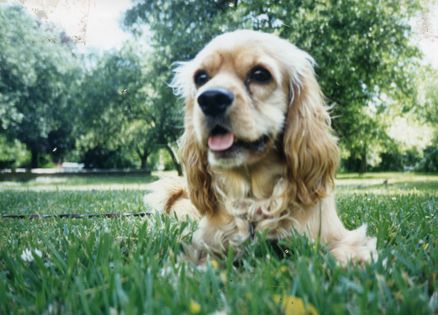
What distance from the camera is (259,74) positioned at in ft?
9.10

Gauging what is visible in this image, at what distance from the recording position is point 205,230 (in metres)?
2.79

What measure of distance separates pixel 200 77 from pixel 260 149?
0.69 metres

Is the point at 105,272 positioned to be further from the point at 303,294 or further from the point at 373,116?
the point at 373,116

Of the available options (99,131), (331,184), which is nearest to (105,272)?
(331,184)

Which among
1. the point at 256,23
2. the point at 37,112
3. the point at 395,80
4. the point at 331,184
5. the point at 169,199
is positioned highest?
the point at 256,23

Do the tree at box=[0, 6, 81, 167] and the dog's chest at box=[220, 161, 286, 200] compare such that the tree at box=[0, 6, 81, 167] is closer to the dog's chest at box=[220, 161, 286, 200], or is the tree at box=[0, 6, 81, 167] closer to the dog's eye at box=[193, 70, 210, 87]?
the dog's eye at box=[193, 70, 210, 87]

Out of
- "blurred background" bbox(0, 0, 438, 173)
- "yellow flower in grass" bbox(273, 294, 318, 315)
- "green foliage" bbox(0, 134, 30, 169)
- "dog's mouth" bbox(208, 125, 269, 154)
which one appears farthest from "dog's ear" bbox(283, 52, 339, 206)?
"green foliage" bbox(0, 134, 30, 169)

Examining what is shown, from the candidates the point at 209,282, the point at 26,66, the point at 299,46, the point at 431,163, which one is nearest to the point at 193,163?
the point at 209,282

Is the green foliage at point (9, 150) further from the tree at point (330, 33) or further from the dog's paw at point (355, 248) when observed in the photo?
the dog's paw at point (355, 248)

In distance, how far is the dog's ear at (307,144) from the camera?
273 centimetres

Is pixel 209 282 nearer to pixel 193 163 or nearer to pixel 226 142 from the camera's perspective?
pixel 226 142

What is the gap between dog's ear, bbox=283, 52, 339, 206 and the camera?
8.96 ft

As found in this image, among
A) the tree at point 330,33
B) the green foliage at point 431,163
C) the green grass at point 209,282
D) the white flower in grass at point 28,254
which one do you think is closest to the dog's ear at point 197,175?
the green grass at point 209,282

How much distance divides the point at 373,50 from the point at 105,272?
15.2 metres
